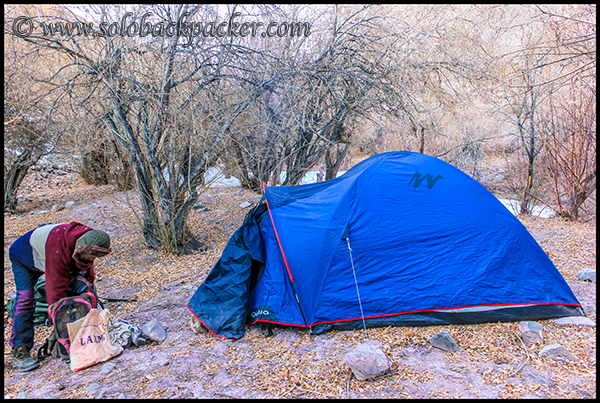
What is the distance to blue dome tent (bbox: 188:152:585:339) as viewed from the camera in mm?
3449

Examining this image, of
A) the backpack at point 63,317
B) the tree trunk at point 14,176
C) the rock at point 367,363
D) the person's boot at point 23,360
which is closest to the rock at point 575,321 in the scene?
the rock at point 367,363

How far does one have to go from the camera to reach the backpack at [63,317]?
296 centimetres

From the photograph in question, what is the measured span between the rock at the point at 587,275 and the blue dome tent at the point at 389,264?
1.02 meters

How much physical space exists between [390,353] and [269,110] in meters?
6.02

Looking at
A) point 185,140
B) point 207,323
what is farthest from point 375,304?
point 185,140

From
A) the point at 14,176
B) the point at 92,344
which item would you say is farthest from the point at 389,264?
the point at 14,176

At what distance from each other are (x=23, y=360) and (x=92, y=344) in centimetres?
63

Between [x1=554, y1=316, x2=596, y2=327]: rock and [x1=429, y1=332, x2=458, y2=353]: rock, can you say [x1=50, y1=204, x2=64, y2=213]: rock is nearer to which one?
[x1=429, y1=332, x2=458, y2=353]: rock

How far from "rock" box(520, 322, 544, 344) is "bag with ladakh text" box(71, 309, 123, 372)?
3560 millimetres

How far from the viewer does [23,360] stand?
302 centimetres

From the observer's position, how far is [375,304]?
11.4 ft

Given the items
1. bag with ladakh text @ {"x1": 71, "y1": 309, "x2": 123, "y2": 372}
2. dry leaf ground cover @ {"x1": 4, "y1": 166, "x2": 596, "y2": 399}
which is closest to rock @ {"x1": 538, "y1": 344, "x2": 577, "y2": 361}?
dry leaf ground cover @ {"x1": 4, "y1": 166, "x2": 596, "y2": 399}

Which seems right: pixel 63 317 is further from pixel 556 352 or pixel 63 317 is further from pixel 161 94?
pixel 556 352

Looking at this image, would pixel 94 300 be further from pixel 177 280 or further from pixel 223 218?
pixel 223 218
